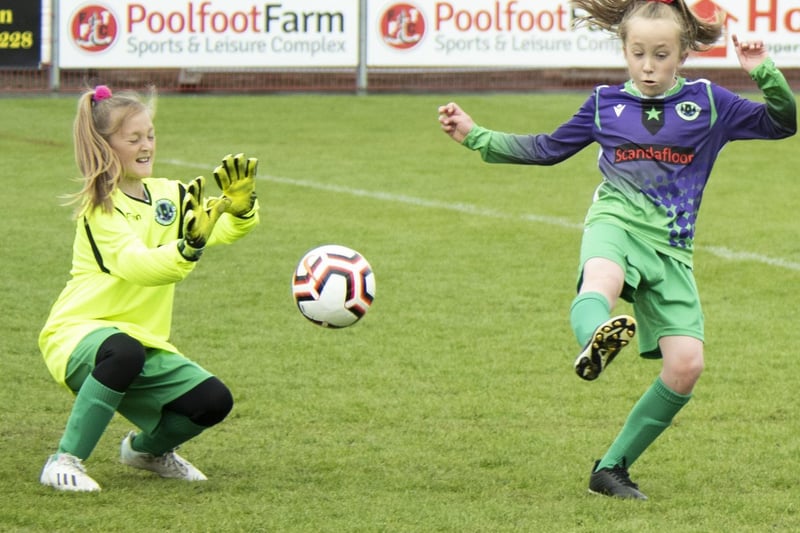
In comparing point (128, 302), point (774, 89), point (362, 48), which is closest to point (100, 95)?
→ point (128, 302)

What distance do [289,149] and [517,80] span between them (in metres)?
4.60

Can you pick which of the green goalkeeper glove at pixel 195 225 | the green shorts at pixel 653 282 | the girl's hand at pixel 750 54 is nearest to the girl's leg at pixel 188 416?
the green goalkeeper glove at pixel 195 225

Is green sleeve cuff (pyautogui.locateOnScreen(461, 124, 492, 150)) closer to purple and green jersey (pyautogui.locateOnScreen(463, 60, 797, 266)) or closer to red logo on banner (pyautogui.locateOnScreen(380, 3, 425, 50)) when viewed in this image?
purple and green jersey (pyautogui.locateOnScreen(463, 60, 797, 266))

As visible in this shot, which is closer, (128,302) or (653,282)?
(653,282)

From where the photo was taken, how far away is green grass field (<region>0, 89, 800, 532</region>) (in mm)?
4961

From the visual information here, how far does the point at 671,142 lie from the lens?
200 inches

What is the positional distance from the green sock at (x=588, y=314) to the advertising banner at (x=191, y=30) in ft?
44.5

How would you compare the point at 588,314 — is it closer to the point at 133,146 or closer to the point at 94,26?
the point at 133,146

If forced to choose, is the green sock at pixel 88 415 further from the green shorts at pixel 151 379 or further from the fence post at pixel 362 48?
the fence post at pixel 362 48

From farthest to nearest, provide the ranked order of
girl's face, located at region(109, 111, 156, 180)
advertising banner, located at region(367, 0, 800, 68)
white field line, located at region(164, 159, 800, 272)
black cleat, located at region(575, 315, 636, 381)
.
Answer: advertising banner, located at region(367, 0, 800, 68)
white field line, located at region(164, 159, 800, 272)
girl's face, located at region(109, 111, 156, 180)
black cleat, located at region(575, 315, 636, 381)

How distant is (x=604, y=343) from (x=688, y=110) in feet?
3.95

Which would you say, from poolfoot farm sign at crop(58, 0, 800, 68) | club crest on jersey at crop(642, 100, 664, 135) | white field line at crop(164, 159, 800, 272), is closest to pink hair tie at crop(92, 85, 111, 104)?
club crest on jersey at crop(642, 100, 664, 135)

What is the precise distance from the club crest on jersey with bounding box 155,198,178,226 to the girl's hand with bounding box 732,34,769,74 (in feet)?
7.07

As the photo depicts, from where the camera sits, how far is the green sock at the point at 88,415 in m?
5.05
